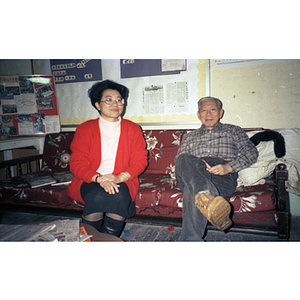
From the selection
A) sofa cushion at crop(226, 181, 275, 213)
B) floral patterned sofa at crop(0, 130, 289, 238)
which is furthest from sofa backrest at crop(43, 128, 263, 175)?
sofa cushion at crop(226, 181, 275, 213)

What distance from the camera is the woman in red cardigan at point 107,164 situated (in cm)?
134

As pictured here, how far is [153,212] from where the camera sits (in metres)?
1.57

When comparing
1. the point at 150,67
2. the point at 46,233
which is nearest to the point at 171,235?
the point at 46,233

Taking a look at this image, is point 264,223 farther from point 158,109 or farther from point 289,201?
point 158,109

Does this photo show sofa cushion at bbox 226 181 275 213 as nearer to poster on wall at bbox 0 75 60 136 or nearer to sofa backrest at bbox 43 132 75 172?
sofa backrest at bbox 43 132 75 172

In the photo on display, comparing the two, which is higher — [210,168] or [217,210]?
[210,168]

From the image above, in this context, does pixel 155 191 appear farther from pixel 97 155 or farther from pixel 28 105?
pixel 28 105

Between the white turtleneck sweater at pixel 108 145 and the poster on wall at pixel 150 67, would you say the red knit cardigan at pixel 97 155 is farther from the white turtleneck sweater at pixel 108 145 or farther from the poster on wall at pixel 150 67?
the poster on wall at pixel 150 67

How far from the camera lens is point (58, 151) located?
7.57ft

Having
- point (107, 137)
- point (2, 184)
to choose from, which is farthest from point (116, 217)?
point (2, 184)

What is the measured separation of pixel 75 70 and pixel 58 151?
981 mm

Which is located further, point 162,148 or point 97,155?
point 162,148

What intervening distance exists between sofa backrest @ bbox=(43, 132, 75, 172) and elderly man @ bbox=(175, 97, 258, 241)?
1360 millimetres
